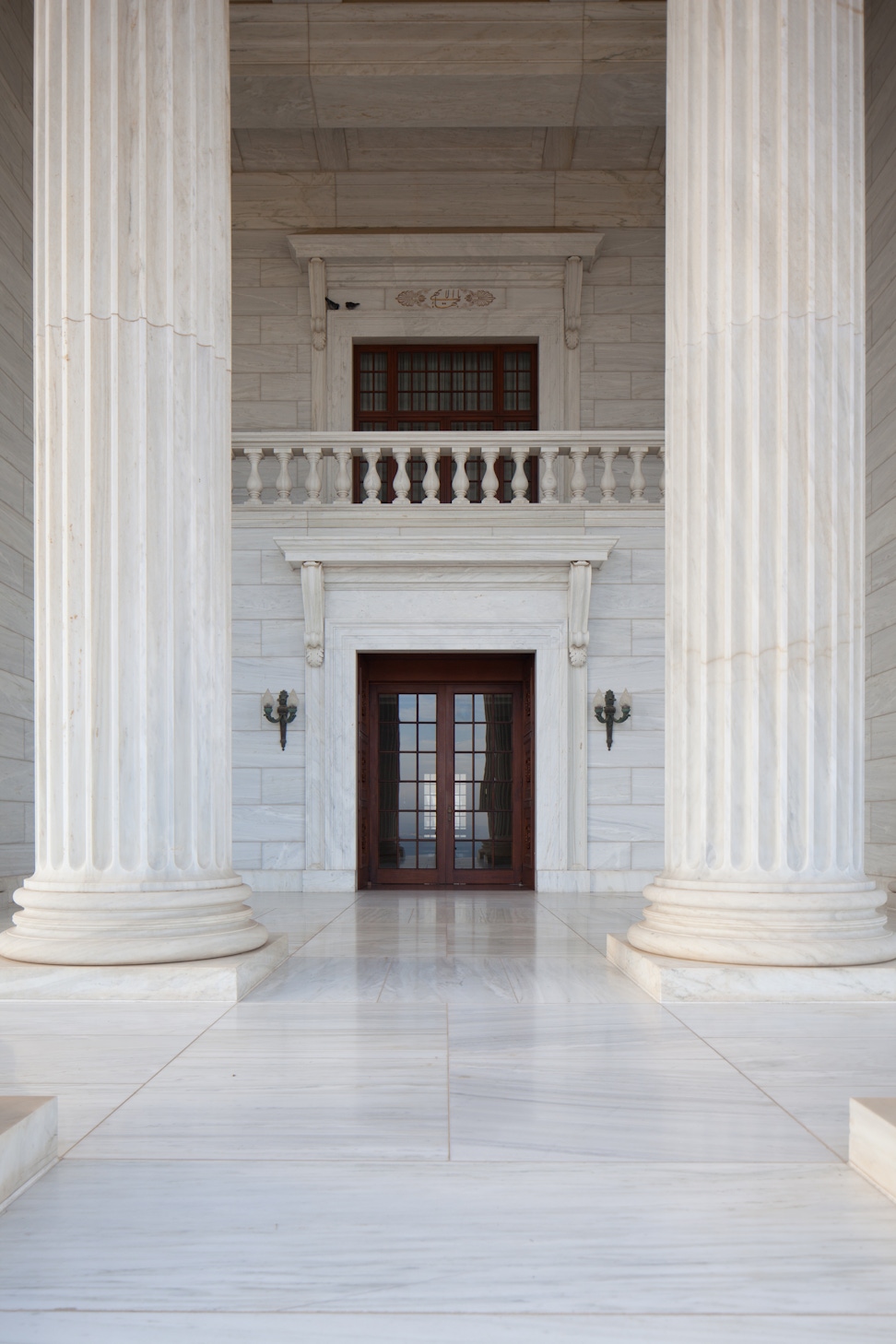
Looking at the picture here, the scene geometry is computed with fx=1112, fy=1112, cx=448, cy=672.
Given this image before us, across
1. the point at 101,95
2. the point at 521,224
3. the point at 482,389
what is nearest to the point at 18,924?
the point at 101,95

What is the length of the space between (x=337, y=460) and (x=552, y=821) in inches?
213

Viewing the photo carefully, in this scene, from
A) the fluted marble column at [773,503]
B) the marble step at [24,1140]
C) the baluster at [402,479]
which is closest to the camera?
the marble step at [24,1140]

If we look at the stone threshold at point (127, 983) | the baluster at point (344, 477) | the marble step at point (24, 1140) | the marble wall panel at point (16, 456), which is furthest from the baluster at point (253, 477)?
the marble step at point (24, 1140)

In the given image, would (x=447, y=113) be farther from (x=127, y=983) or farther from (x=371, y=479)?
(x=127, y=983)

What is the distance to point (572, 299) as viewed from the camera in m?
15.4

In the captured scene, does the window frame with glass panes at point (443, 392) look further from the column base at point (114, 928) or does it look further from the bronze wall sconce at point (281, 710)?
the column base at point (114, 928)

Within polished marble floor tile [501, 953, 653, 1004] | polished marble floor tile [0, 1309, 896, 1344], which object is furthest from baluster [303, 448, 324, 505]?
polished marble floor tile [0, 1309, 896, 1344]

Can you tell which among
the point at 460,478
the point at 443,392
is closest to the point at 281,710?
the point at 460,478

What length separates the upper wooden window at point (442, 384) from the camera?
1602 cm

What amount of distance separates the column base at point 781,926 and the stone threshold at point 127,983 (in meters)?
2.40

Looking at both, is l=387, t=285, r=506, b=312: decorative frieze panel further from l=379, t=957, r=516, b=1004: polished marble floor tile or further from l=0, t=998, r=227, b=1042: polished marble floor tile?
l=0, t=998, r=227, b=1042: polished marble floor tile

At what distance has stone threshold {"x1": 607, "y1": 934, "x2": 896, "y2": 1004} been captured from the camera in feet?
18.7

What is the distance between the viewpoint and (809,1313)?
2.32 meters

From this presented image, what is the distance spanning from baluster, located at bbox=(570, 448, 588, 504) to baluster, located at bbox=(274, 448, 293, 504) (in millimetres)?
3575
